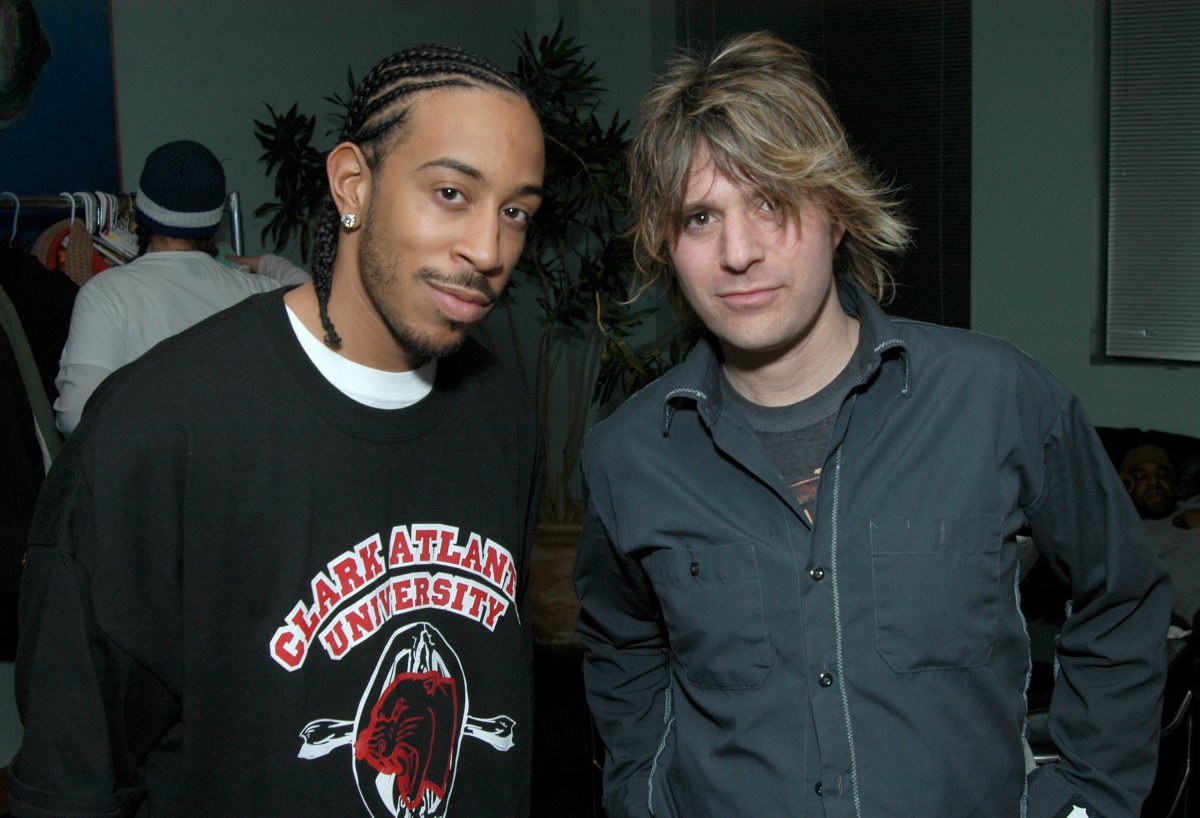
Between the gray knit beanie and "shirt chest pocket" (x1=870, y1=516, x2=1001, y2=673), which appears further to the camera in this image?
the gray knit beanie

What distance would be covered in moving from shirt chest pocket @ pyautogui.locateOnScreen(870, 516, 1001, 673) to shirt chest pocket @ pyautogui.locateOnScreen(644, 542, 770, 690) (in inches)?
6.0

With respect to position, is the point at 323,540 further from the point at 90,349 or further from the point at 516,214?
the point at 90,349

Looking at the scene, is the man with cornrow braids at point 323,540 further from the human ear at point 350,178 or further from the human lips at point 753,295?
the human lips at point 753,295

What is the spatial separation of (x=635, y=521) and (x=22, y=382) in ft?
6.34

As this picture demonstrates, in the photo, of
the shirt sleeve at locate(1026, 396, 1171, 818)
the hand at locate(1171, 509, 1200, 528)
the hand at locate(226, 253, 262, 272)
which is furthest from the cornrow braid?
the hand at locate(1171, 509, 1200, 528)

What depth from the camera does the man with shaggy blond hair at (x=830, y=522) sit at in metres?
1.35

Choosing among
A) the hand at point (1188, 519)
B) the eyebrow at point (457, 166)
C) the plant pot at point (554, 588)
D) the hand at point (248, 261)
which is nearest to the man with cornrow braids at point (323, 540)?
the eyebrow at point (457, 166)

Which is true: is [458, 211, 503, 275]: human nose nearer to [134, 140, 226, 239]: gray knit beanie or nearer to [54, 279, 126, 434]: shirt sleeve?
[54, 279, 126, 434]: shirt sleeve

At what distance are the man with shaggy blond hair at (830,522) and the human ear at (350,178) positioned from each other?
1.39 feet

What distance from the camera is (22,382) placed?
107 inches

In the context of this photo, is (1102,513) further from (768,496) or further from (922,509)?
(768,496)

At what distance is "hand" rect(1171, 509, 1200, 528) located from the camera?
15.3 feet

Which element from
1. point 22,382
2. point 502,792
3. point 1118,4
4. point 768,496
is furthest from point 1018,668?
point 1118,4

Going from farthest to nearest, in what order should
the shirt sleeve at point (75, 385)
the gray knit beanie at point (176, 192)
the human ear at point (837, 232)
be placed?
the gray knit beanie at point (176, 192) → the shirt sleeve at point (75, 385) → the human ear at point (837, 232)
